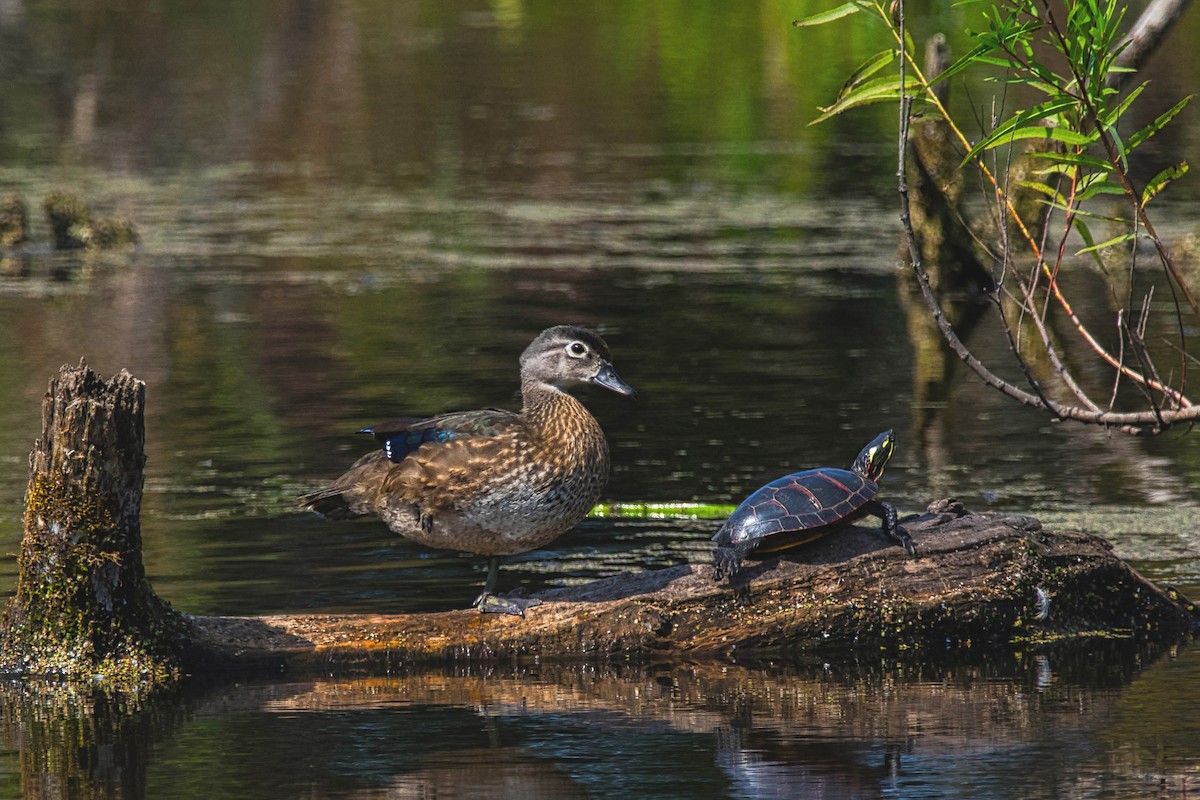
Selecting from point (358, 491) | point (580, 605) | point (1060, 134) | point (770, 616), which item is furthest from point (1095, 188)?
point (358, 491)

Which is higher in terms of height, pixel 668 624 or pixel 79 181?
pixel 79 181

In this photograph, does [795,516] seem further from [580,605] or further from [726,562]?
[580,605]

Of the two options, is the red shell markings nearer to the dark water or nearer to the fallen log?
A: the fallen log

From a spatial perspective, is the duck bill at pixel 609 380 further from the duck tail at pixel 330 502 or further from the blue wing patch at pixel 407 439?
the duck tail at pixel 330 502

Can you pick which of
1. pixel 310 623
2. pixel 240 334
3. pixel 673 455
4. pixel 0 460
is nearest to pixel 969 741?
pixel 310 623

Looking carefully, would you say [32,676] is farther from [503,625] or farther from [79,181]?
[79,181]

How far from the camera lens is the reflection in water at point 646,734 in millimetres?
7184

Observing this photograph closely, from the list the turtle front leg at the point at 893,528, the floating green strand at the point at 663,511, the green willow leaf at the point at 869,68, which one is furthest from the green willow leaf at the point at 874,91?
the floating green strand at the point at 663,511

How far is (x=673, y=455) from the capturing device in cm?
1351

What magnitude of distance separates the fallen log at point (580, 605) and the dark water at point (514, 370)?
7.4 inches

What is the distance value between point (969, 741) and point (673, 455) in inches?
236

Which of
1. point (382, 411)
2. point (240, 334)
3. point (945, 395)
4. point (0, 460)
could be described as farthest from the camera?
point (240, 334)

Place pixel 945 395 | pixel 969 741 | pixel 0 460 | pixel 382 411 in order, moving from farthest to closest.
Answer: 1. pixel 945 395
2. pixel 382 411
3. pixel 0 460
4. pixel 969 741

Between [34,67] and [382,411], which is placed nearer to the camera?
[382,411]
